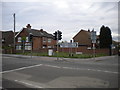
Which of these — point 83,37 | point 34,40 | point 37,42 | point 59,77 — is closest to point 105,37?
point 83,37

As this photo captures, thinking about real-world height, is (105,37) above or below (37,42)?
above

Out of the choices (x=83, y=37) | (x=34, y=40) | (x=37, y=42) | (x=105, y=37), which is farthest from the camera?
(x=83, y=37)

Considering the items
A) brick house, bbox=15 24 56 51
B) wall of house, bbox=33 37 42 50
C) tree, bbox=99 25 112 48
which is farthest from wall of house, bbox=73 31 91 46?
wall of house, bbox=33 37 42 50

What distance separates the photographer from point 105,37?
3912 cm

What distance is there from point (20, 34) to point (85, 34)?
25.0 meters

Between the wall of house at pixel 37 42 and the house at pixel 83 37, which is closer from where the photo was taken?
the wall of house at pixel 37 42

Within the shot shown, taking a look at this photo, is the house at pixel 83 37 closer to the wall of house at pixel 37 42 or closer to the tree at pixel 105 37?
the tree at pixel 105 37

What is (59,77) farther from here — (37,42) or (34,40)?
(37,42)

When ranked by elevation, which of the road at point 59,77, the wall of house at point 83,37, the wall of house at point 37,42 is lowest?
the road at point 59,77

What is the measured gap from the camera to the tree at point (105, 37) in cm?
3919

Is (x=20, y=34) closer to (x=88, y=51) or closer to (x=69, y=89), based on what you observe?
(x=88, y=51)

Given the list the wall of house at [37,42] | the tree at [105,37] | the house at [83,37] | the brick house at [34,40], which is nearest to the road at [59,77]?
the tree at [105,37]

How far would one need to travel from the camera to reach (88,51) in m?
35.5

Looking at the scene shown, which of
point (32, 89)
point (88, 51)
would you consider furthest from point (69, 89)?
point (88, 51)
